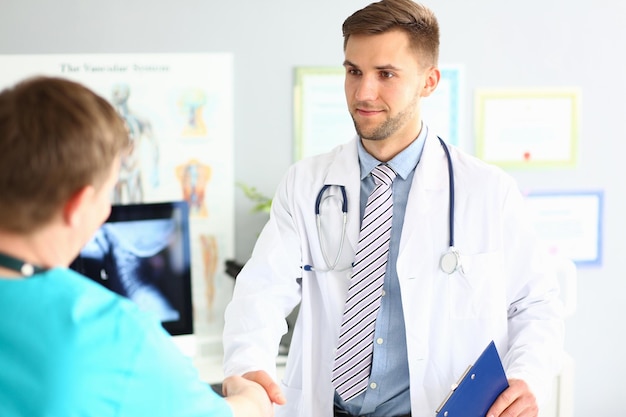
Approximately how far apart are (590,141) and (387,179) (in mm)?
1343

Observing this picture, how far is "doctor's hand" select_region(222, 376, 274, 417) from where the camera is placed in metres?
1.15


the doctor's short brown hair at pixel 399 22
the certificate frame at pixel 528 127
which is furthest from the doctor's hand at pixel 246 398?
the certificate frame at pixel 528 127

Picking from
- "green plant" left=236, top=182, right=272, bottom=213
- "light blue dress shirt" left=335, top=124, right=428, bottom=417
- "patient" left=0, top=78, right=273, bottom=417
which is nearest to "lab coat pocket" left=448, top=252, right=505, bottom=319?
"light blue dress shirt" left=335, top=124, right=428, bottom=417

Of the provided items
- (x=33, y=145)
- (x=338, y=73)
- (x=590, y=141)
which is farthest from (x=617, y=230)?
(x=33, y=145)

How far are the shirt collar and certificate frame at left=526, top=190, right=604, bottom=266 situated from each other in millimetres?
1114

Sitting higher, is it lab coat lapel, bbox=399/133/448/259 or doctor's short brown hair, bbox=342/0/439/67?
doctor's short brown hair, bbox=342/0/439/67

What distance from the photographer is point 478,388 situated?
1.43 m

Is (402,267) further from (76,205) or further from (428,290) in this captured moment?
(76,205)

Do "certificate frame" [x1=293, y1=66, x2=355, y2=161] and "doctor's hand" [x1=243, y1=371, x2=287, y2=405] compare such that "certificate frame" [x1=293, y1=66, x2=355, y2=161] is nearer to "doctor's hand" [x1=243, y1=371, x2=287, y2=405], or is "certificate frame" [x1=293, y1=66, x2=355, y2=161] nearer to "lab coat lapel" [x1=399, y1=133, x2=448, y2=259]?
"lab coat lapel" [x1=399, y1=133, x2=448, y2=259]

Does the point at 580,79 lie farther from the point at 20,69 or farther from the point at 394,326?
the point at 20,69

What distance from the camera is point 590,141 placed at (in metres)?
2.76

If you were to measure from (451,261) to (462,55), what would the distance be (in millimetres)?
1221

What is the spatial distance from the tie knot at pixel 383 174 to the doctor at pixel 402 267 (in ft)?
0.06

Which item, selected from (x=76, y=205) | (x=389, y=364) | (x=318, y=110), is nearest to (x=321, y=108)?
(x=318, y=110)
